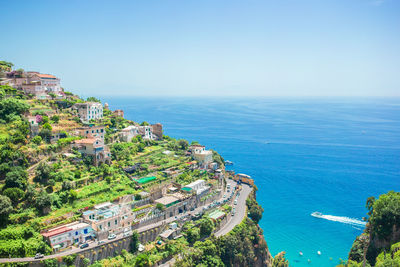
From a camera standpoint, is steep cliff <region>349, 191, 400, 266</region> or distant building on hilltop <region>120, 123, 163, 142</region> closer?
steep cliff <region>349, 191, 400, 266</region>

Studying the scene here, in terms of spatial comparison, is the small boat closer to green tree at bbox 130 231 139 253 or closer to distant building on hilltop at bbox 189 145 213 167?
distant building on hilltop at bbox 189 145 213 167

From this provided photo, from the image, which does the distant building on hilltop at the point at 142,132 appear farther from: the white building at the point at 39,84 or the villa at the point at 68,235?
the villa at the point at 68,235

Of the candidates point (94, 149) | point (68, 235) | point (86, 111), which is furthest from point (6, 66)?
point (68, 235)

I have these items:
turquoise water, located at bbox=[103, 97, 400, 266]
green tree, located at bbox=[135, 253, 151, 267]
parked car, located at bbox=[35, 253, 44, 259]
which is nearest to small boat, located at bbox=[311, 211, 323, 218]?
turquoise water, located at bbox=[103, 97, 400, 266]

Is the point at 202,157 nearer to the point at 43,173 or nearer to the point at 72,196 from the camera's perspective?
the point at 72,196

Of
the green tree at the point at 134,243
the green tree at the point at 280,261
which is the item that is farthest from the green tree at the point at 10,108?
the green tree at the point at 280,261
